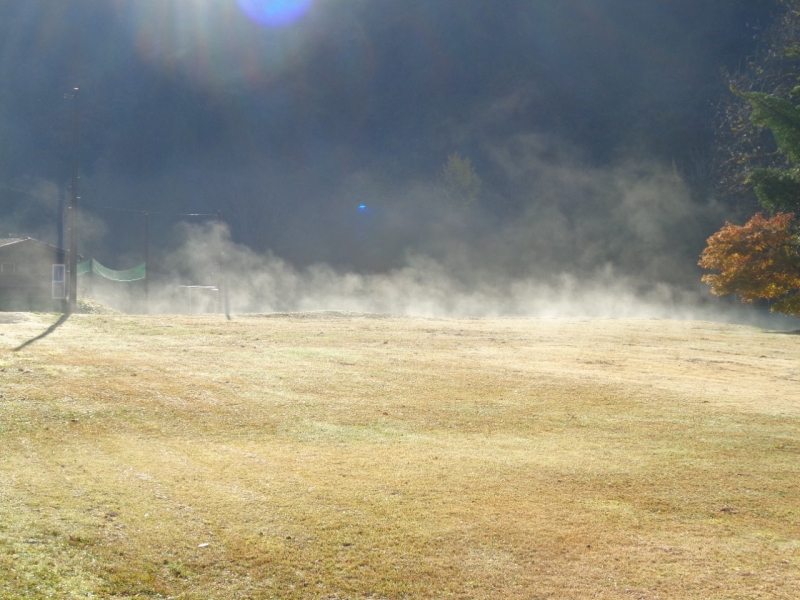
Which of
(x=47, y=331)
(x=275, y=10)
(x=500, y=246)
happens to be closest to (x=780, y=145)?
(x=47, y=331)

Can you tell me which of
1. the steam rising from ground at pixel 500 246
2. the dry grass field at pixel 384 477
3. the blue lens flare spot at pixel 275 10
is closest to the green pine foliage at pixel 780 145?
the dry grass field at pixel 384 477

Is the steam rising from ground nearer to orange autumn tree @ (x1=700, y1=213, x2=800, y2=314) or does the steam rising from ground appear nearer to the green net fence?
the green net fence

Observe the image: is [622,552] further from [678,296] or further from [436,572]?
[678,296]

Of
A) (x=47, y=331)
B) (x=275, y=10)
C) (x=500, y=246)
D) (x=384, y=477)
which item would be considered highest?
(x=275, y=10)

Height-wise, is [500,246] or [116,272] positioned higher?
[500,246]

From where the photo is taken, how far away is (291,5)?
76.9 m

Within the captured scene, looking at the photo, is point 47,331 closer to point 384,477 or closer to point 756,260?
point 384,477

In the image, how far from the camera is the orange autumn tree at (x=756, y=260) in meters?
28.7

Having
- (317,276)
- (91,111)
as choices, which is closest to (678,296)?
(317,276)

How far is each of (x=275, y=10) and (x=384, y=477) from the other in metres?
77.4

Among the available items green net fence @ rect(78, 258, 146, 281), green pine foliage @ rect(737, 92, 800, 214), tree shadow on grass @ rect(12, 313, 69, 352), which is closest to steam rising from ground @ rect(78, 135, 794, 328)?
green net fence @ rect(78, 258, 146, 281)

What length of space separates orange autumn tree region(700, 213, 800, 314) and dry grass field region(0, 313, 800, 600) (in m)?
15.5

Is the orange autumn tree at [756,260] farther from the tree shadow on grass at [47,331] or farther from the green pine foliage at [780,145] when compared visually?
the tree shadow on grass at [47,331]

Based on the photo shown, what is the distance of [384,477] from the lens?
7844mm
